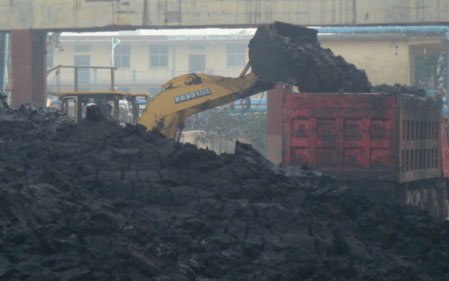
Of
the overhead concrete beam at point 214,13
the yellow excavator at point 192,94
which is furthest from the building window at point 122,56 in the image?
the yellow excavator at point 192,94

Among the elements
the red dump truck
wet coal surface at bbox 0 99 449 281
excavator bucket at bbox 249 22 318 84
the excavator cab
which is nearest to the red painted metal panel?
the red dump truck

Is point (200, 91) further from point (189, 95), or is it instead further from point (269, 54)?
point (269, 54)

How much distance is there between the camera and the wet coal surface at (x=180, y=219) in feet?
23.2

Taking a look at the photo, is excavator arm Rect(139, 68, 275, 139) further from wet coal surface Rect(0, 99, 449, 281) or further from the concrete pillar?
the concrete pillar

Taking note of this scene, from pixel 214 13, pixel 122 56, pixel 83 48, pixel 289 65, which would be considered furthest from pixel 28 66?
pixel 122 56

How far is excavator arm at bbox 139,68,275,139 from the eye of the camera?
52.2ft

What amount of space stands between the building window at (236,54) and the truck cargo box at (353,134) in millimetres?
54912

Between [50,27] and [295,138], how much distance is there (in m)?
12.4

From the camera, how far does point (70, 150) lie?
461 inches

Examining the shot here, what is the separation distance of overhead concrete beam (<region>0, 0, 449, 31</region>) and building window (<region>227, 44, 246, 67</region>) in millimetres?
45395

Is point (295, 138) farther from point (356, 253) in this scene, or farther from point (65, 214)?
point (65, 214)

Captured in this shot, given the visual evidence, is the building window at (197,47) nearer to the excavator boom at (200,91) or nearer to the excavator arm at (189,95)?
the excavator boom at (200,91)

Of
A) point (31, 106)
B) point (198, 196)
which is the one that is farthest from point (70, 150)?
point (31, 106)

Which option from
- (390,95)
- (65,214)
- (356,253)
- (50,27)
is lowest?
(356,253)
